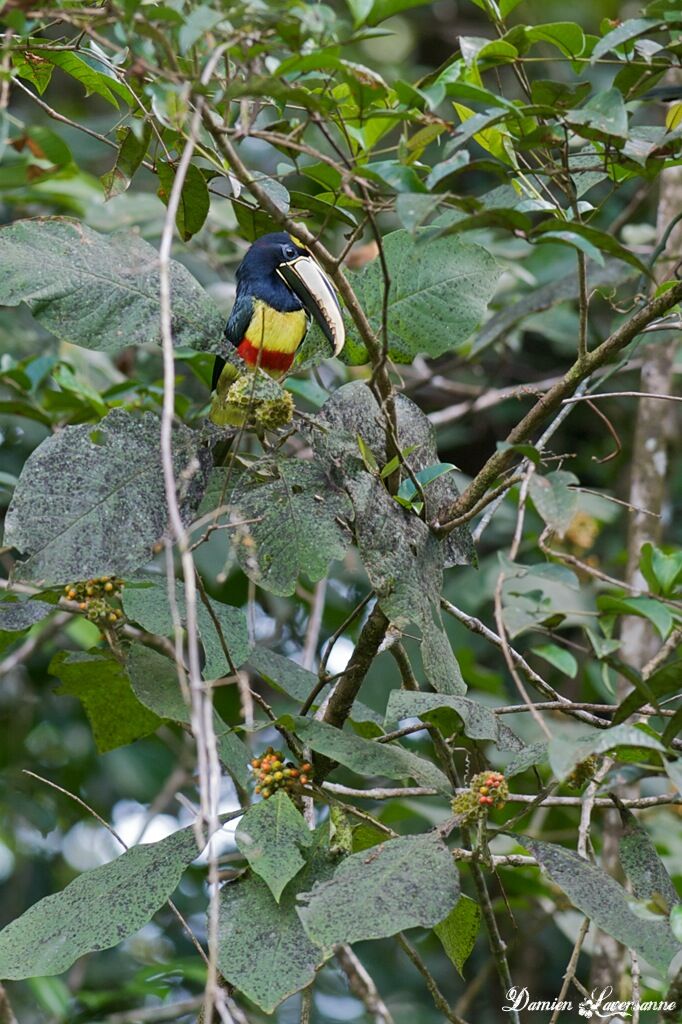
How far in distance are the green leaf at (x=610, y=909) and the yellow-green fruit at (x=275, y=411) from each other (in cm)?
56

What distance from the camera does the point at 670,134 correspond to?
1295 millimetres

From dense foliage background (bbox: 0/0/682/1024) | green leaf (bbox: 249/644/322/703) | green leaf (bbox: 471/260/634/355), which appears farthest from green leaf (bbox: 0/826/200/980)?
green leaf (bbox: 471/260/634/355)

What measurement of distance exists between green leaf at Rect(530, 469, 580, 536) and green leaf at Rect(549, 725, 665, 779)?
7.8 inches

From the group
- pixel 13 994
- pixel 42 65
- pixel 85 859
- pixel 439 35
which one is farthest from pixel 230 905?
pixel 439 35

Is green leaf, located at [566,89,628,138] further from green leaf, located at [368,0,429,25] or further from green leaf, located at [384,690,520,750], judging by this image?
green leaf, located at [384,690,520,750]

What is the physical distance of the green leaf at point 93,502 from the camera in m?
1.22

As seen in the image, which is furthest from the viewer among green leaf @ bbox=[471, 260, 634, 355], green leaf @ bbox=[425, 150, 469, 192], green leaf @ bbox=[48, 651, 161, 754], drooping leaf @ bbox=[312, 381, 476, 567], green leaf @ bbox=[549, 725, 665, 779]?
green leaf @ bbox=[471, 260, 634, 355]

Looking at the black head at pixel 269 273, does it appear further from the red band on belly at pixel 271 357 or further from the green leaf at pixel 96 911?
the green leaf at pixel 96 911

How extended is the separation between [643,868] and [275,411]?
2.26 ft

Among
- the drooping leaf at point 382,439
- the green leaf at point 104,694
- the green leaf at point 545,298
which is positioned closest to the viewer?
the drooping leaf at point 382,439

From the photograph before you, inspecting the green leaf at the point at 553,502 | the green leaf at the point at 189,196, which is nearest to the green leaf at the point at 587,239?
the green leaf at the point at 553,502

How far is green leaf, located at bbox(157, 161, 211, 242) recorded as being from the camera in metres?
1.54

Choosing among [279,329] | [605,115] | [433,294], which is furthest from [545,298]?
[605,115]

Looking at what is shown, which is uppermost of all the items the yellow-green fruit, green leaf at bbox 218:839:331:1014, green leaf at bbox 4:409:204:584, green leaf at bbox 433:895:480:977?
the yellow-green fruit
